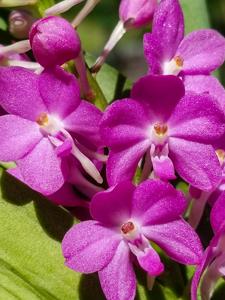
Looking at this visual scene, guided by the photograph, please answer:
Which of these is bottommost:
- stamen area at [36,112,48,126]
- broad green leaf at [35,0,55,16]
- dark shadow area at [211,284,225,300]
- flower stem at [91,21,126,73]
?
dark shadow area at [211,284,225,300]

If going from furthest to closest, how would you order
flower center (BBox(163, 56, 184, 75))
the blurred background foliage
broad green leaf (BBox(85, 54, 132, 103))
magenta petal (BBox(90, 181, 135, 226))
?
the blurred background foliage, broad green leaf (BBox(85, 54, 132, 103)), flower center (BBox(163, 56, 184, 75)), magenta petal (BBox(90, 181, 135, 226))

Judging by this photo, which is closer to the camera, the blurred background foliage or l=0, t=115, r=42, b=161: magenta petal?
l=0, t=115, r=42, b=161: magenta petal

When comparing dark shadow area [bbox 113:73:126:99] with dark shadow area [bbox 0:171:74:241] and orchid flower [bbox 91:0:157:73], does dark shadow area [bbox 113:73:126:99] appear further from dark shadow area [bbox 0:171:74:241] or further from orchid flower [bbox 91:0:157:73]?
dark shadow area [bbox 0:171:74:241]

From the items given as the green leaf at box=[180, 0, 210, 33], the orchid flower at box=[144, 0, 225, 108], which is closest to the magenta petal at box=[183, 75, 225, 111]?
the orchid flower at box=[144, 0, 225, 108]

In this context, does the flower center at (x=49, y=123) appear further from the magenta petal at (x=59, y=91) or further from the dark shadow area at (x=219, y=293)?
the dark shadow area at (x=219, y=293)

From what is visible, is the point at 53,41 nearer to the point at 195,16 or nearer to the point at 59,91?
the point at 59,91

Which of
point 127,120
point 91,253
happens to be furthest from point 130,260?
point 127,120
